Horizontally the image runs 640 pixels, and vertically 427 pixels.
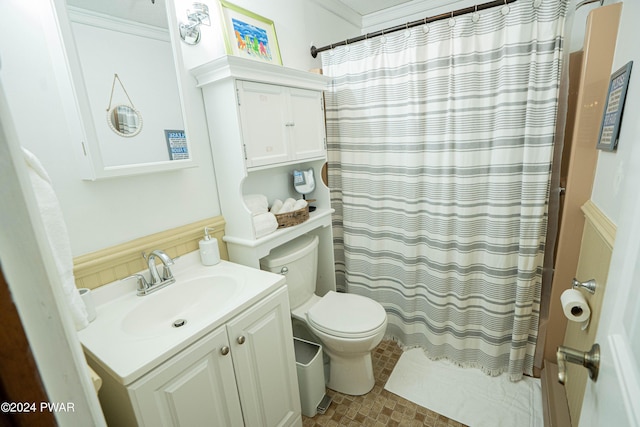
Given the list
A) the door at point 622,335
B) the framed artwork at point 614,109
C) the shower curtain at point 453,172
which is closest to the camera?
the door at point 622,335

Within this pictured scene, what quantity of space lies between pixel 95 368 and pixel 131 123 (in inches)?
33.0

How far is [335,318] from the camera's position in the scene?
5.23 ft

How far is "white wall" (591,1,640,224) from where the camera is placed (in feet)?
2.99

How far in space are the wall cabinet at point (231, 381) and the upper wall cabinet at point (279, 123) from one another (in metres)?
0.66

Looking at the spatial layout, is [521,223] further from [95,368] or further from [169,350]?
[95,368]

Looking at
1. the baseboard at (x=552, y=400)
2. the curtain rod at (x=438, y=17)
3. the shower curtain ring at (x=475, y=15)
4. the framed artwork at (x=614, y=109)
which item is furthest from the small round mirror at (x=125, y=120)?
the baseboard at (x=552, y=400)

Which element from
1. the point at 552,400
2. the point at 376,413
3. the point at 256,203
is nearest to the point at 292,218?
the point at 256,203

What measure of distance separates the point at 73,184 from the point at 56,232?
355mm

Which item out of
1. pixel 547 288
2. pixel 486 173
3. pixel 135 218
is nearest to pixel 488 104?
pixel 486 173

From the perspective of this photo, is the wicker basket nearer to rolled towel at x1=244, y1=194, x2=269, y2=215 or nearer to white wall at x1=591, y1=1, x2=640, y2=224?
rolled towel at x1=244, y1=194, x2=269, y2=215

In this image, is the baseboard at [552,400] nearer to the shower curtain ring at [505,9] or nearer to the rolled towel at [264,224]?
the rolled towel at [264,224]

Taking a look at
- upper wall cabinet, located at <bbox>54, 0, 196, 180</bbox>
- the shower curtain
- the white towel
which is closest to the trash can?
the shower curtain

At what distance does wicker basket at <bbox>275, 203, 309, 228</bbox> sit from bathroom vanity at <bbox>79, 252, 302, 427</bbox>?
12.7 inches

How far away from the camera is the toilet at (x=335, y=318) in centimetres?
151
